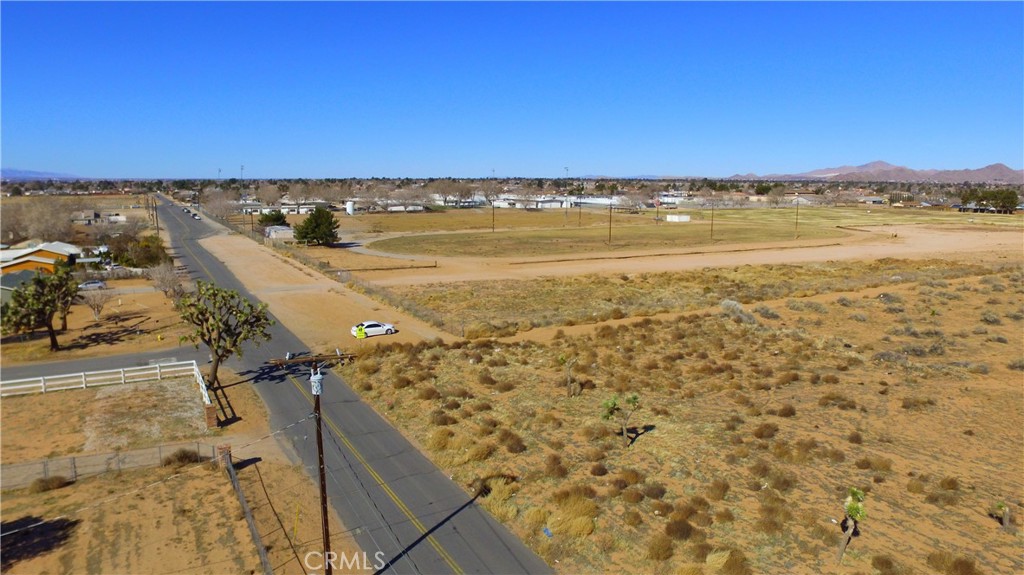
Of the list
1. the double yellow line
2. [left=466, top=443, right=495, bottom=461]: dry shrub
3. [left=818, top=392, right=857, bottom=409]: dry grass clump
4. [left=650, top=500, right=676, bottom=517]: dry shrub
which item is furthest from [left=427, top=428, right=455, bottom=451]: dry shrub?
[left=818, top=392, right=857, bottom=409]: dry grass clump

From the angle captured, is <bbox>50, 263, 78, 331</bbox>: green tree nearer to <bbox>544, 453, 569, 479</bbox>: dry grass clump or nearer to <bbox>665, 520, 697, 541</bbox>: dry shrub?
<bbox>544, 453, 569, 479</bbox>: dry grass clump

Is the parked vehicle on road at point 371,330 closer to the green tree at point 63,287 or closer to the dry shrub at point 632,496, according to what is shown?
the green tree at point 63,287

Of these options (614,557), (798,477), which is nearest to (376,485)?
(614,557)

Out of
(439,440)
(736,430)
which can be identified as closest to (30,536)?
(439,440)

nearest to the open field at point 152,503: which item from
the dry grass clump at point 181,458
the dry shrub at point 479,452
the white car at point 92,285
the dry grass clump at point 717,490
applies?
the dry grass clump at point 181,458

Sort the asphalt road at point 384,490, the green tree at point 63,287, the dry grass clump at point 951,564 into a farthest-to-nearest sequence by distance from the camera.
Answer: the green tree at point 63,287, the asphalt road at point 384,490, the dry grass clump at point 951,564

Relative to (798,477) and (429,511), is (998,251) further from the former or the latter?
(429,511)
